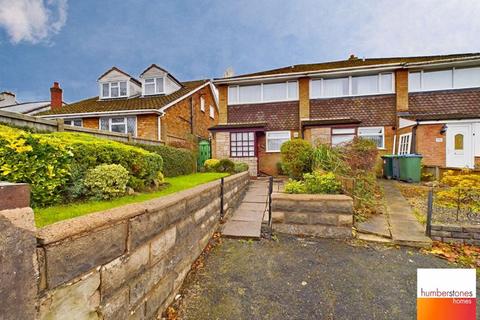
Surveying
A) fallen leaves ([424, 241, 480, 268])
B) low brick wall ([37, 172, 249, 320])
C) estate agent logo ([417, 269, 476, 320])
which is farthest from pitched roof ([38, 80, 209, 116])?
estate agent logo ([417, 269, 476, 320])

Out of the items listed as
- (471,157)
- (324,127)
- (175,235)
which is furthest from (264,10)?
(471,157)

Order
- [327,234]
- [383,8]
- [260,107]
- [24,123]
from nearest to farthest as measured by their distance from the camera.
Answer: [327,234] → [24,123] → [383,8] → [260,107]

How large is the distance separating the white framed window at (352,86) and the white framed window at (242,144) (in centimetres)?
442

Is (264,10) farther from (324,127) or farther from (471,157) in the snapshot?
(471,157)

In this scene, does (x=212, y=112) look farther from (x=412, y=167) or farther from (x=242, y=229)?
(x=242, y=229)

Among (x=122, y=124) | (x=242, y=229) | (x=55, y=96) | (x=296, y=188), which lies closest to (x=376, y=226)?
(x=296, y=188)

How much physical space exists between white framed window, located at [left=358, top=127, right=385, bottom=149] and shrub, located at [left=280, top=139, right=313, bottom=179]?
6.41 metres

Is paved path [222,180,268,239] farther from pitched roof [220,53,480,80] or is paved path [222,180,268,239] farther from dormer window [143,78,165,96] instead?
dormer window [143,78,165,96]

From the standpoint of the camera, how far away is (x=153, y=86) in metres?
16.0

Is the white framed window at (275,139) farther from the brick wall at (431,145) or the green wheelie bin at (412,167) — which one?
the brick wall at (431,145)

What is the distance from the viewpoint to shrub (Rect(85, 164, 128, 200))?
9.88ft

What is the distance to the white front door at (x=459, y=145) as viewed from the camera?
34.1 ft

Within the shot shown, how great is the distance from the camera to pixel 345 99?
1270 centimetres

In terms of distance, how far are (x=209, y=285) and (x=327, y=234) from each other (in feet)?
8.43
